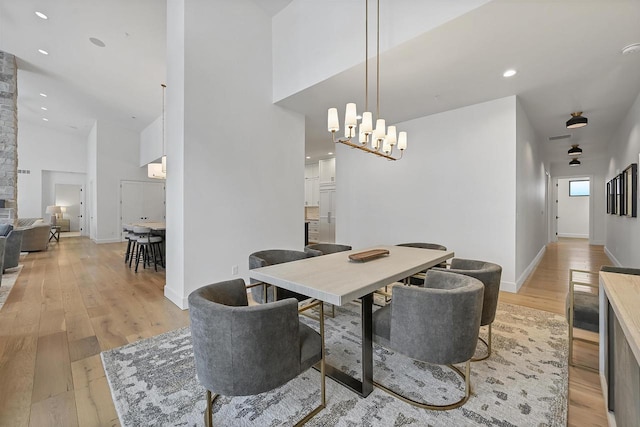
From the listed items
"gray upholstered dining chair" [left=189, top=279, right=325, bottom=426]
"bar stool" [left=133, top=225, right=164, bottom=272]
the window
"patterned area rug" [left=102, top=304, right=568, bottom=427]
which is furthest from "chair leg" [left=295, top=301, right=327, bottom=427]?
the window

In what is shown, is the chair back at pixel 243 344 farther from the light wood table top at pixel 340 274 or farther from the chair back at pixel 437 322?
the chair back at pixel 437 322

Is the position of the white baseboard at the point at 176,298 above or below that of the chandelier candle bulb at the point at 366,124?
below

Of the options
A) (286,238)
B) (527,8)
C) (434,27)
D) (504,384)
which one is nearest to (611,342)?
(504,384)

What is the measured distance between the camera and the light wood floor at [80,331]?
1.61 meters

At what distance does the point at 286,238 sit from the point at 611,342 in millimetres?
3621

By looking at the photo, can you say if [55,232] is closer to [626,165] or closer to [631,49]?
[631,49]

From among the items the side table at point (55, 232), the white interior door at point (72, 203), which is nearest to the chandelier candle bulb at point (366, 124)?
the side table at point (55, 232)

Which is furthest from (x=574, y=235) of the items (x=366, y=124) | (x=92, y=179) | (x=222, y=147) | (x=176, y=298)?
(x=92, y=179)

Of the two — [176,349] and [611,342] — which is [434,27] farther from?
[176,349]

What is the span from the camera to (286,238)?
4430mm

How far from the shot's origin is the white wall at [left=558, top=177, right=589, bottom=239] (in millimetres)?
10594

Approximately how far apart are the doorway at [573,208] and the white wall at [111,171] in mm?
15543

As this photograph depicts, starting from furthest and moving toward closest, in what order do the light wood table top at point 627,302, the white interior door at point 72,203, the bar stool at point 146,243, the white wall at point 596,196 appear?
the white interior door at point 72,203 → the white wall at point 596,196 → the bar stool at point 146,243 → the light wood table top at point 627,302

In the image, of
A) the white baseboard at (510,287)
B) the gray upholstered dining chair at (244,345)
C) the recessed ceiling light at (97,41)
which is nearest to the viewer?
the gray upholstered dining chair at (244,345)
